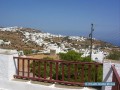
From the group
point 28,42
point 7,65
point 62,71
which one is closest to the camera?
point 62,71

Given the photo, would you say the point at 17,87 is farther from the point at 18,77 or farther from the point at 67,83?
the point at 67,83

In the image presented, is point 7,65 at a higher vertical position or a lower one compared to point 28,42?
higher

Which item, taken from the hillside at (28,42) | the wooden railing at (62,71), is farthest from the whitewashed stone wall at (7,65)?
the hillside at (28,42)

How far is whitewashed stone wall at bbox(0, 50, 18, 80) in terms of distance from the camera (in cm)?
725

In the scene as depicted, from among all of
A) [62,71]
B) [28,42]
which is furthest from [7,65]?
[28,42]

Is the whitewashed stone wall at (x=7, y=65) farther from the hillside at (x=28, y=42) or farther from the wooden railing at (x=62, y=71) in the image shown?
the hillside at (x=28, y=42)

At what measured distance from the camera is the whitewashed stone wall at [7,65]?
23.8ft

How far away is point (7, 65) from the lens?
23.8 feet

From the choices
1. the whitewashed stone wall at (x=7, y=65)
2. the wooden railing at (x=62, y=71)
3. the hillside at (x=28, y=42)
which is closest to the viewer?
the wooden railing at (x=62, y=71)

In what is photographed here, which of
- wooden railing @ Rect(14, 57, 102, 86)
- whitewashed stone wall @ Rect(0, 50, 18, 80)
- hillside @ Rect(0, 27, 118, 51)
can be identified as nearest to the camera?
wooden railing @ Rect(14, 57, 102, 86)

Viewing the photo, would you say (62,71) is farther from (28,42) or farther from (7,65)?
(28,42)

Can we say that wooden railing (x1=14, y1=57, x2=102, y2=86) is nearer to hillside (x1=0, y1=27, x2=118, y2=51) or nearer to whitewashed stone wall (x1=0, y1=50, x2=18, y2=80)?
whitewashed stone wall (x1=0, y1=50, x2=18, y2=80)

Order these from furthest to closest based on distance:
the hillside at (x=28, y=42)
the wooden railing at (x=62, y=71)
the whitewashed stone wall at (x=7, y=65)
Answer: the hillside at (x=28, y=42) → the whitewashed stone wall at (x=7, y=65) → the wooden railing at (x=62, y=71)

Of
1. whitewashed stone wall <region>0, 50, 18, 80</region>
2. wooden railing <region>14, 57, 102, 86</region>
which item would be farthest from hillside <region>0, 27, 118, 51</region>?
whitewashed stone wall <region>0, 50, 18, 80</region>
